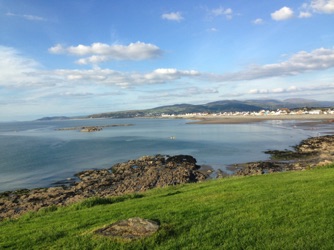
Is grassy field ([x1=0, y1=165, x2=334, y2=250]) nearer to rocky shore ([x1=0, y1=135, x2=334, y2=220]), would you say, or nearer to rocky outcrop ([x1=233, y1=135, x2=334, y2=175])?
rocky shore ([x1=0, y1=135, x2=334, y2=220])

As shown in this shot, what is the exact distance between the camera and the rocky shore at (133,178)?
27.4m

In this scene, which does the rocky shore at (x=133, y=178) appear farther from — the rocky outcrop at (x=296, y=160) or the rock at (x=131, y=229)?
the rock at (x=131, y=229)

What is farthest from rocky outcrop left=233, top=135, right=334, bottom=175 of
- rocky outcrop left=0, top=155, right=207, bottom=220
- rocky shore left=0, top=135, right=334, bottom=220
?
rocky outcrop left=0, top=155, right=207, bottom=220

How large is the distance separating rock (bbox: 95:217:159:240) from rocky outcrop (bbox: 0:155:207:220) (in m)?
17.5

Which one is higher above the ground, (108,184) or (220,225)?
(220,225)

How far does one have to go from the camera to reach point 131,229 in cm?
935

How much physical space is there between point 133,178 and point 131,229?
88.7 feet

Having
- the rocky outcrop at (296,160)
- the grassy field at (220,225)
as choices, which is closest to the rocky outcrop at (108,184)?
the rocky outcrop at (296,160)

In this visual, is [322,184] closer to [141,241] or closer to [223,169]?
[141,241]

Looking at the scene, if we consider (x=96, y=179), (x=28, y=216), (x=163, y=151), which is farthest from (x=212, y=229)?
(x=163, y=151)

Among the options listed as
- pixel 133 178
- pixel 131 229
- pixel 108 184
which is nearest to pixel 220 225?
pixel 131 229

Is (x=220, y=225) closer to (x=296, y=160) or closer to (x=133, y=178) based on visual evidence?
(x=133, y=178)

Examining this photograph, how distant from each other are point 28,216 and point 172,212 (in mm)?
8389

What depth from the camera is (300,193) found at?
1325 cm
